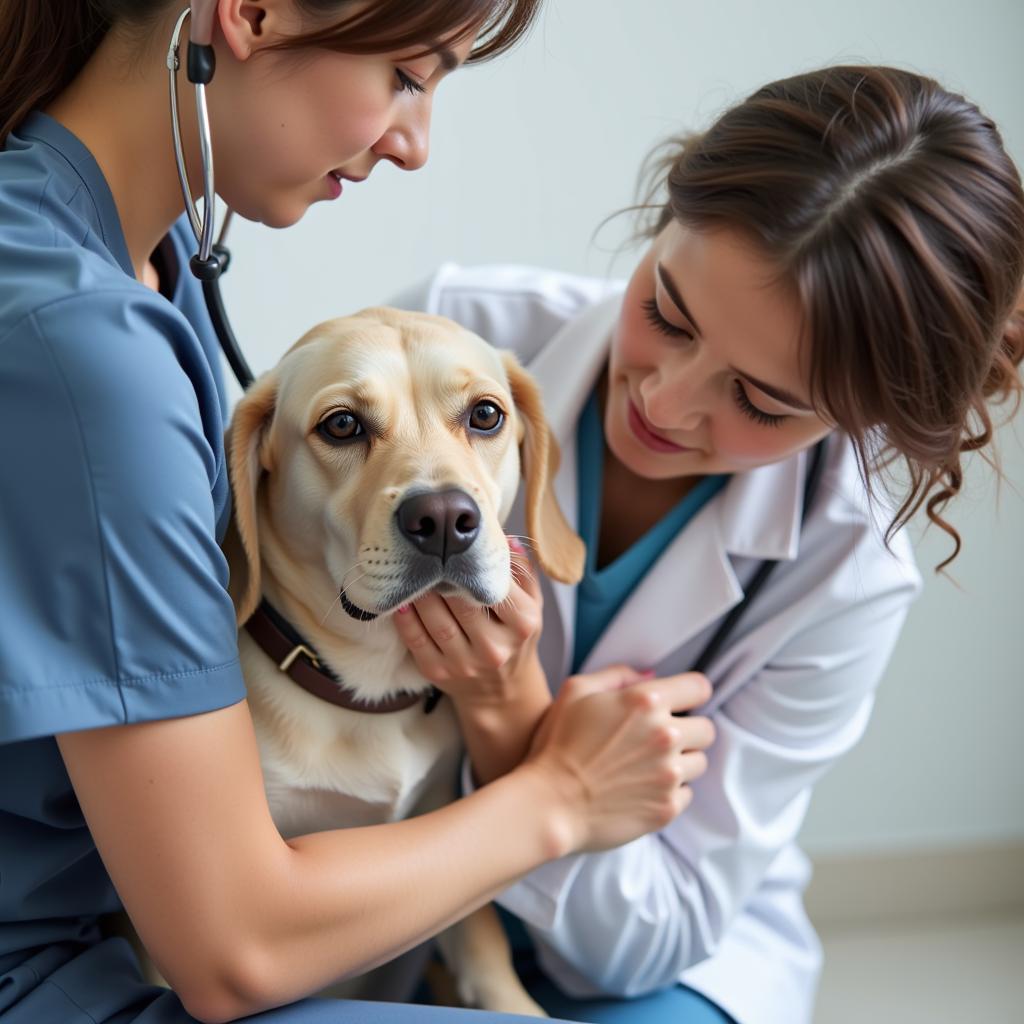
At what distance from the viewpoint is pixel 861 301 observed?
1.42m

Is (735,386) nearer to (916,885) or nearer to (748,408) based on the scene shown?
(748,408)

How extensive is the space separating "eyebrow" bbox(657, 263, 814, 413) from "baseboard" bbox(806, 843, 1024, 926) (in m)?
1.86

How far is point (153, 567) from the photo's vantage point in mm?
1081

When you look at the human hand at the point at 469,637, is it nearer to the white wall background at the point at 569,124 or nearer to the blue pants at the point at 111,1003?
the blue pants at the point at 111,1003

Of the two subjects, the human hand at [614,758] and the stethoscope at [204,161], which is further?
the human hand at [614,758]

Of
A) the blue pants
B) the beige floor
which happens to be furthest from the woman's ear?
the beige floor

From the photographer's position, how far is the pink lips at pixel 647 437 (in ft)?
5.48

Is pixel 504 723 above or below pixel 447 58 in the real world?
below

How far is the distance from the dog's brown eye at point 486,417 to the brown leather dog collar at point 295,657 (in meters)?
0.39

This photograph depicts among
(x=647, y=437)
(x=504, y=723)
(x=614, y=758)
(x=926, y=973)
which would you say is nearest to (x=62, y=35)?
(x=647, y=437)

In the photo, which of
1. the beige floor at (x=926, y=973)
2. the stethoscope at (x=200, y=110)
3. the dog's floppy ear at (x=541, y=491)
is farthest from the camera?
the beige floor at (x=926, y=973)

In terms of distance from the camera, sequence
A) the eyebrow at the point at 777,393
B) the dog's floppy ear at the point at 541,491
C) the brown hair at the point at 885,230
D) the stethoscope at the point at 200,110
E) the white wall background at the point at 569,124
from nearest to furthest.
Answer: the stethoscope at the point at 200,110 < the brown hair at the point at 885,230 < the eyebrow at the point at 777,393 < the dog's floppy ear at the point at 541,491 < the white wall background at the point at 569,124

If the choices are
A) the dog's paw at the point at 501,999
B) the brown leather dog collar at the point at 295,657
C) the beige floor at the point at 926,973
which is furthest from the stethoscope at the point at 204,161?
the beige floor at the point at 926,973

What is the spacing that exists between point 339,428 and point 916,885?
2319mm
